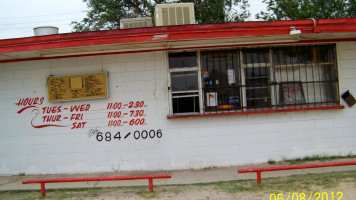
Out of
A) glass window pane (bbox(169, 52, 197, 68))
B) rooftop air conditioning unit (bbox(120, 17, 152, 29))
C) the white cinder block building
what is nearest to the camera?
the white cinder block building

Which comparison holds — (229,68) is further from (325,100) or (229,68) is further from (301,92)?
(325,100)

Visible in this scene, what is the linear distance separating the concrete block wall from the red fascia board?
78 centimetres

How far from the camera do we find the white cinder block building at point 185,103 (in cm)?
758

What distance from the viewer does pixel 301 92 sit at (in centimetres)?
778

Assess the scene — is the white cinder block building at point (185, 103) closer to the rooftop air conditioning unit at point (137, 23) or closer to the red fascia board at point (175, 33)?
the red fascia board at point (175, 33)

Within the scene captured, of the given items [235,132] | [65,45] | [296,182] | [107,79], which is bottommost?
[296,182]

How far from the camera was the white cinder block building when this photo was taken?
7.58m

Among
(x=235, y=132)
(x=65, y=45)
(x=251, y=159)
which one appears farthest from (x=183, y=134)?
(x=65, y=45)

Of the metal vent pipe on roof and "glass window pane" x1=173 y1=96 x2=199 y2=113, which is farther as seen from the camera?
the metal vent pipe on roof

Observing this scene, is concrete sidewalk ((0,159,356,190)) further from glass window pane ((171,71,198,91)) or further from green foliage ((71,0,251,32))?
green foliage ((71,0,251,32))

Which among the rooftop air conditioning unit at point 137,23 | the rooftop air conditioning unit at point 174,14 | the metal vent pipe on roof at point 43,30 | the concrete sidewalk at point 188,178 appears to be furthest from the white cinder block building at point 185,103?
the rooftop air conditioning unit at point 137,23

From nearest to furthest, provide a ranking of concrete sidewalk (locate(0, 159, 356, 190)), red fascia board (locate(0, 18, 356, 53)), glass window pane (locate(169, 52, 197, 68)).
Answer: concrete sidewalk (locate(0, 159, 356, 190)) → red fascia board (locate(0, 18, 356, 53)) → glass window pane (locate(169, 52, 197, 68))

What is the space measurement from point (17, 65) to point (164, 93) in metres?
3.61
